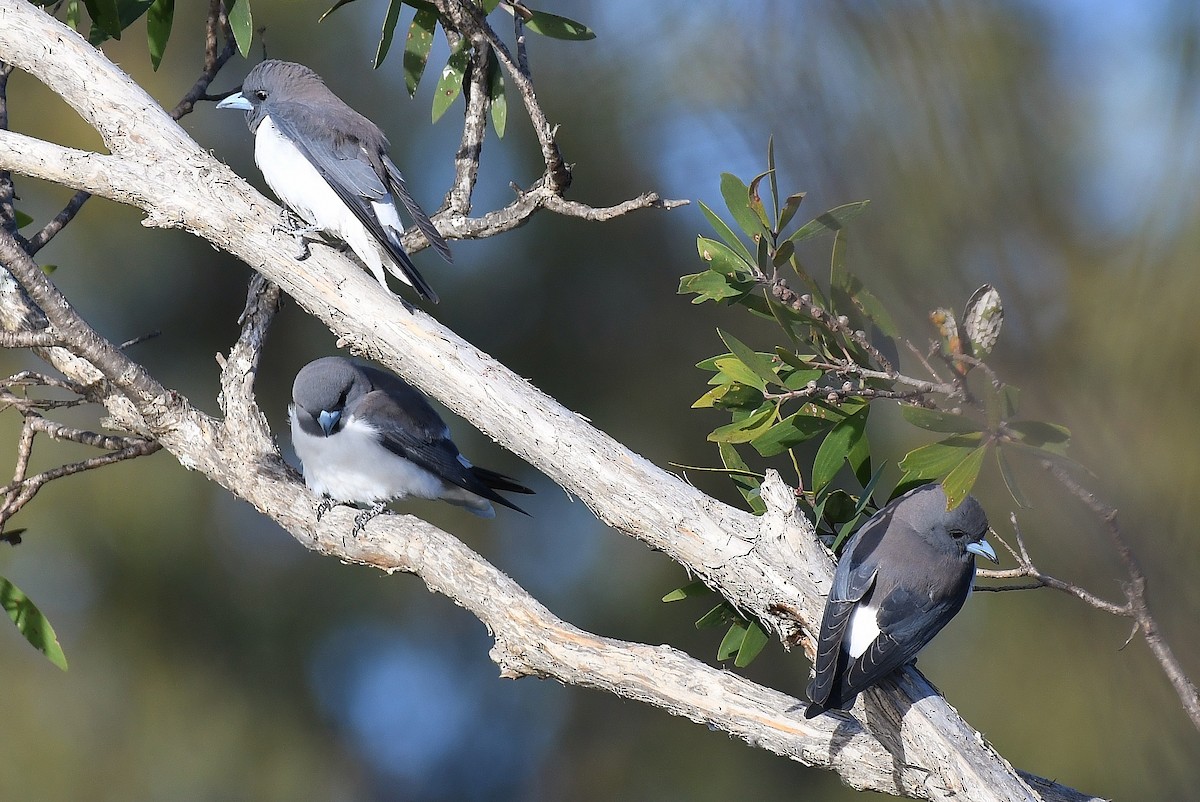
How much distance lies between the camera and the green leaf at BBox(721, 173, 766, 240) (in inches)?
68.1

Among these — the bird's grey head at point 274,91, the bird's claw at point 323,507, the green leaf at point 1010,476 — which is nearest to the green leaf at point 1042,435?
the green leaf at point 1010,476

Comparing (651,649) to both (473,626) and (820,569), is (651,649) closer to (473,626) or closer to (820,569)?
(820,569)

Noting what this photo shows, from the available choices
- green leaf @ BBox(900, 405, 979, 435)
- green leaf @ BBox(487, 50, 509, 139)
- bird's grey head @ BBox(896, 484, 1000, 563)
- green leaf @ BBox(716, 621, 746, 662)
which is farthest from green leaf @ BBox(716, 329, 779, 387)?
green leaf @ BBox(487, 50, 509, 139)

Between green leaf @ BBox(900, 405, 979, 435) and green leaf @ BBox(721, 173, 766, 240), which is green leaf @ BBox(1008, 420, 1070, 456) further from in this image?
green leaf @ BBox(721, 173, 766, 240)

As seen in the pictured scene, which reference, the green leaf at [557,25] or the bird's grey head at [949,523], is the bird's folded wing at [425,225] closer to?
the green leaf at [557,25]

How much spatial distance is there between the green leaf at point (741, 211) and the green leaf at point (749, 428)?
0.41m

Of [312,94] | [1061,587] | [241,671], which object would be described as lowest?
[241,671]

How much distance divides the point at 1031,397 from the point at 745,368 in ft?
5.46

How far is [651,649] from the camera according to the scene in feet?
6.75

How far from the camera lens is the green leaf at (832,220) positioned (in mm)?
522

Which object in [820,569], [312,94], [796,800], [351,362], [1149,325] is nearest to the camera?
[1149,325]

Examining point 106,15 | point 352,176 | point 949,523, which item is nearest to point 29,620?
point 352,176

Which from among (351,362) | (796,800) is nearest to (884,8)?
(351,362)

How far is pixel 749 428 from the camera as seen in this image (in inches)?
86.8
